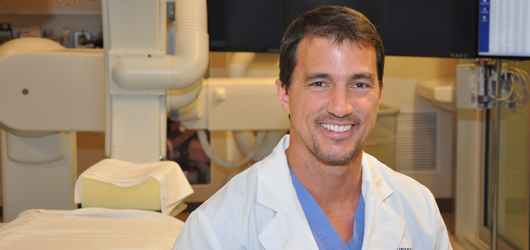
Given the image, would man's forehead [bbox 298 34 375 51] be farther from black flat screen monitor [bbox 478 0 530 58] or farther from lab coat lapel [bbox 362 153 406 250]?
black flat screen monitor [bbox 478 0 530 58]

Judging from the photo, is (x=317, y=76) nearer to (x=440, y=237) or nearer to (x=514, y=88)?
(x=440, y=237)

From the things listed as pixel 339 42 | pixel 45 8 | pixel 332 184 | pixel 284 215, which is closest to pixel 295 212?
pixel 284 215

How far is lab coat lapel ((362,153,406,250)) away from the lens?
1.09 metres

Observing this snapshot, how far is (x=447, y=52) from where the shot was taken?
204cm

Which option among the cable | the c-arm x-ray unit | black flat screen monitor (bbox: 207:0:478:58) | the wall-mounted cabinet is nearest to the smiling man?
the c-arm x-ray unit

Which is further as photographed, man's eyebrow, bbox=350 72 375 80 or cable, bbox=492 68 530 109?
cable, bbox=492 68 530 109

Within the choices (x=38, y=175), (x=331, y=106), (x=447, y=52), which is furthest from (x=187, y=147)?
(x=331, y=106)

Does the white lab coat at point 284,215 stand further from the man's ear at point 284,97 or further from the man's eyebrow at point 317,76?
the man's eyebrow at point 317,76

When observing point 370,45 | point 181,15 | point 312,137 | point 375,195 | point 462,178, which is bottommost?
point 462,178

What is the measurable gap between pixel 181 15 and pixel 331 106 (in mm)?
872

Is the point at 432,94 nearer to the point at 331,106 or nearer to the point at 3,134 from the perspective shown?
the point at 331,106

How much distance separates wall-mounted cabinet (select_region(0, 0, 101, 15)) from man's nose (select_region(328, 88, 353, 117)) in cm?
189

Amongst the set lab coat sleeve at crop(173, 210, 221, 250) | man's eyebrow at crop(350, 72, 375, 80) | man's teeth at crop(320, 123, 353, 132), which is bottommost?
lab coat sleeve at crop(173, 210, 221, 250)

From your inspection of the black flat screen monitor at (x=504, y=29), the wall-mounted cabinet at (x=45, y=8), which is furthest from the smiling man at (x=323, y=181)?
the wall-mounted cabinet at (x=45, y=8)
